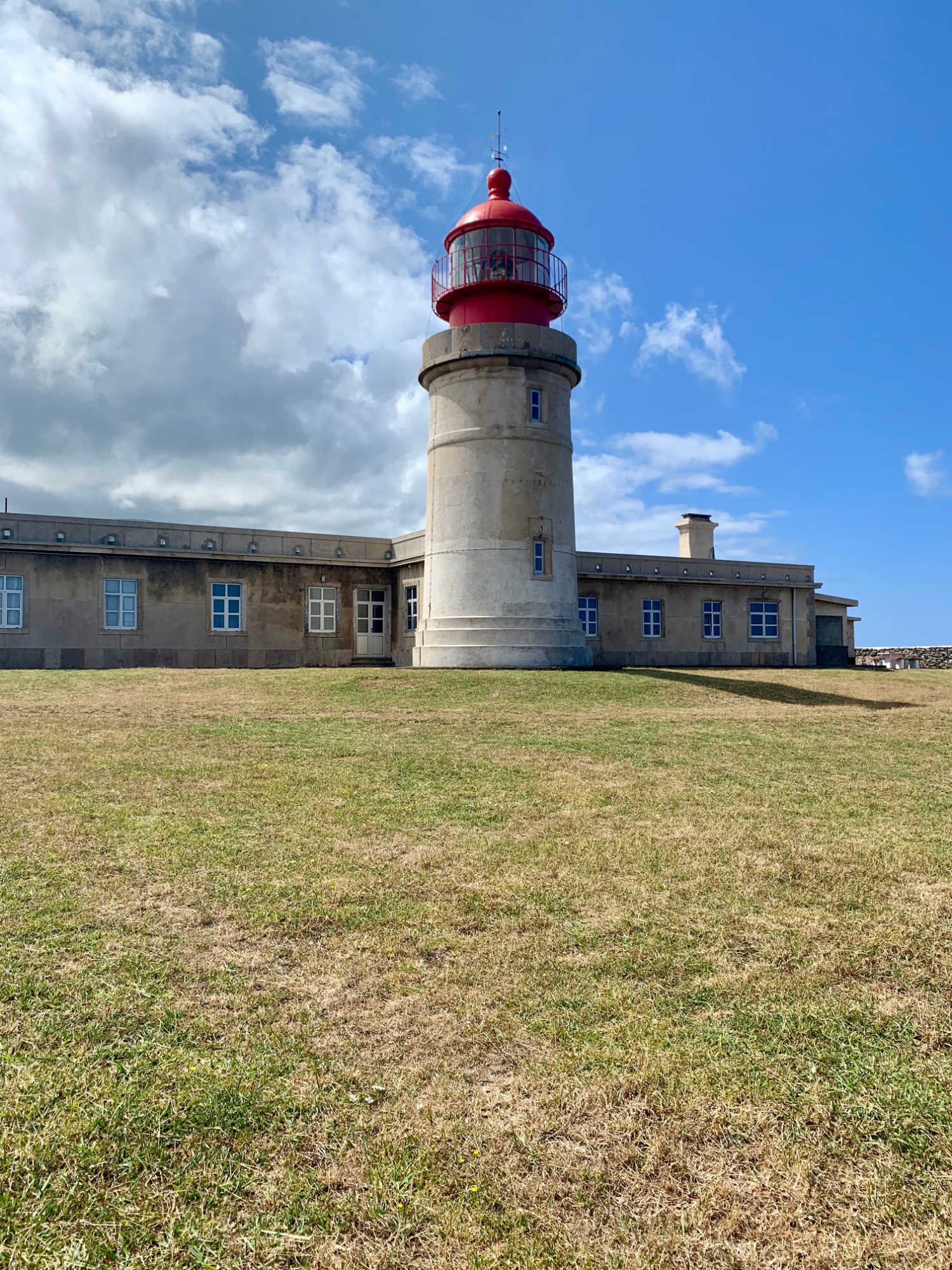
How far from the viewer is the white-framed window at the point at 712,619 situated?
102ft

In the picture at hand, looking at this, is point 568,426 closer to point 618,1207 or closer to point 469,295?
point 469,295

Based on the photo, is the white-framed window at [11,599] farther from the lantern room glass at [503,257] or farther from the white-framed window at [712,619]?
the white-framed window at [712,619]

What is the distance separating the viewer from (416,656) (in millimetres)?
23203

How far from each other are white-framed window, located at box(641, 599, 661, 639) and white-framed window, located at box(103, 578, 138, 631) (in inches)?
Result: 650

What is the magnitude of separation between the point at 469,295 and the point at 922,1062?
74.7 feet

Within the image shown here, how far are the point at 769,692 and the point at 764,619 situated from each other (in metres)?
13.5

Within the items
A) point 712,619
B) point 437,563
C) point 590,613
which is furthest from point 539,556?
point 712,619

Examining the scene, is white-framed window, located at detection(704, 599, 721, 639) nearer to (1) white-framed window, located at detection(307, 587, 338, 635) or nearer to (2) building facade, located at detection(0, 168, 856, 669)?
(2) building facade, located at detection(0, 168, 856, 669)

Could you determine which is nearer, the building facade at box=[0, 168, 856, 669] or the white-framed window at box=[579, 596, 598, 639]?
the building facade at box=[0, 168, 856, 669]

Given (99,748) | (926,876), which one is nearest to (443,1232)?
(926,876)

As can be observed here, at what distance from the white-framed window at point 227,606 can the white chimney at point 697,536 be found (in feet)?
59.8

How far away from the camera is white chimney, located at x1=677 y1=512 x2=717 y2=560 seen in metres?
34.8

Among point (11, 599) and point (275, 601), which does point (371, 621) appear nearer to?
point (275, 601)

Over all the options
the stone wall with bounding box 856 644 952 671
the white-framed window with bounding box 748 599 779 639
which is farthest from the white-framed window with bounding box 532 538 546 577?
the stone wall with bounding box 856 644 952 671
